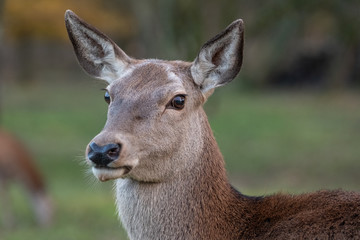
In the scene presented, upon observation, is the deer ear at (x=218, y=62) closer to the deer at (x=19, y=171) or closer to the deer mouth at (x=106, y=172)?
the deer mouth at (x=106, y=172)

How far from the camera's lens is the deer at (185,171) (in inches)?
189

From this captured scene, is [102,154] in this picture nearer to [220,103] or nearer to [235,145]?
[235,145]

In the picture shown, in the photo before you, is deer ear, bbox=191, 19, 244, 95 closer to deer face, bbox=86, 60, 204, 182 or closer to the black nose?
deer face, bbox=86, 60, 204, 182

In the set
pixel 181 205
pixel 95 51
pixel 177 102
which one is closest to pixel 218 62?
pixel 177 102

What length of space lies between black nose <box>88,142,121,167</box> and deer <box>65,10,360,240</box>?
0.01 meters

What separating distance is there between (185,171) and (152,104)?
563mm

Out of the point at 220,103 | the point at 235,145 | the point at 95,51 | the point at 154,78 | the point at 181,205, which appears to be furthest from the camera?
the point at 220,103

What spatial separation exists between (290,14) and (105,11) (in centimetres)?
1847

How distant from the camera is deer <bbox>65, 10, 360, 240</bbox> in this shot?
480cm

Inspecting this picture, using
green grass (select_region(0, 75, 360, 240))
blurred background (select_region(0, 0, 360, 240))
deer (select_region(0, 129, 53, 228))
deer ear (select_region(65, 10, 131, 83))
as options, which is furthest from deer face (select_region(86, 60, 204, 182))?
deer (select_region(0, 129, 53, 228))

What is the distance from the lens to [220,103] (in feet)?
94.3

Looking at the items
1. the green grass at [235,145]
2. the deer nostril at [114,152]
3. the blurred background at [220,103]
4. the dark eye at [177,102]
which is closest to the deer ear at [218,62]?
the dark eye at [177,102]

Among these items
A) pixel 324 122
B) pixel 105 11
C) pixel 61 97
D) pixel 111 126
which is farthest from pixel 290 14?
pixel 61 97

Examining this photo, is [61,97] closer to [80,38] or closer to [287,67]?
[287,67]
